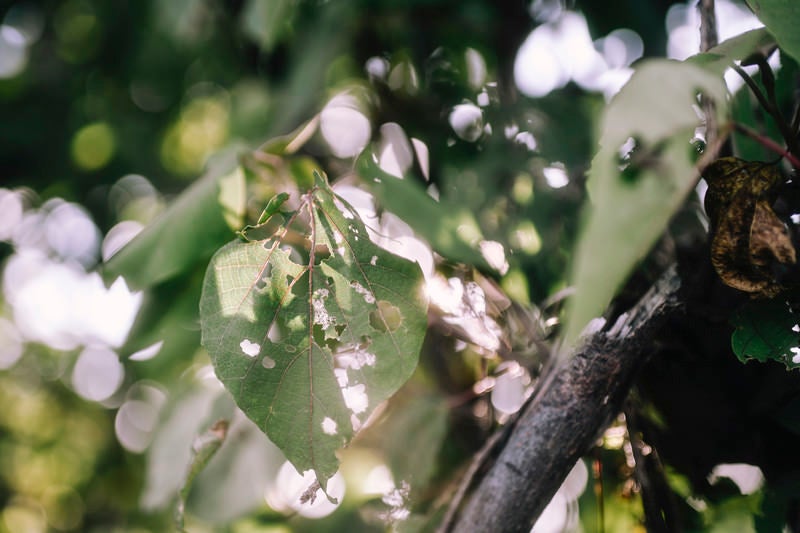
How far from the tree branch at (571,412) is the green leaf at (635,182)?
0.18 metres

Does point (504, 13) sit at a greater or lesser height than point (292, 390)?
greater

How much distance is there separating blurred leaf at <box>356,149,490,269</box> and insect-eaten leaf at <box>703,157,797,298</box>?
25 cm

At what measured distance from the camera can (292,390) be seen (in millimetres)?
427

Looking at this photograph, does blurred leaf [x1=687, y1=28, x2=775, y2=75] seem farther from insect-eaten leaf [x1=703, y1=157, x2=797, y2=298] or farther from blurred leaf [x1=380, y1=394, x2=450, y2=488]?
blurred leaf [x1=380, y1=394, x2=450, y2=488]

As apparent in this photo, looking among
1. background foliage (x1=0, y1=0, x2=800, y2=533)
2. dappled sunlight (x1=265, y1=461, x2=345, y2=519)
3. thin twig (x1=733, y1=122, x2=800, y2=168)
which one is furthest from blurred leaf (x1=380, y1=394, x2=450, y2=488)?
thin twig (x1=733, y1=122, x2=800, y2=168)

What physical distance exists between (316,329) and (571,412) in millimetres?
226

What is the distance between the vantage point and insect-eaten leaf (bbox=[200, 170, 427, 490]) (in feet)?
1.37

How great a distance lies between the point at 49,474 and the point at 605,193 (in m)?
4.76

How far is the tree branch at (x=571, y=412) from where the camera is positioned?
43cm

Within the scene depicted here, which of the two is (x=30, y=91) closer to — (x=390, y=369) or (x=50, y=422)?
(x=390, y=369)

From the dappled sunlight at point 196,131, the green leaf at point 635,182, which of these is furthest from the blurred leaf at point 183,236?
the dappled sunlight at point 196,131

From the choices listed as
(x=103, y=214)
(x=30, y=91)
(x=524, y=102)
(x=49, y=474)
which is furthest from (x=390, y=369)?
(x=49, y=474)

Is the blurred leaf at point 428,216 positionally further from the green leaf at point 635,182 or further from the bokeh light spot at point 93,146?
the bokeh light spot at point 93,146

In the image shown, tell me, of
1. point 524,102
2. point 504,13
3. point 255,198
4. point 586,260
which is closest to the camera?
point 586,260
